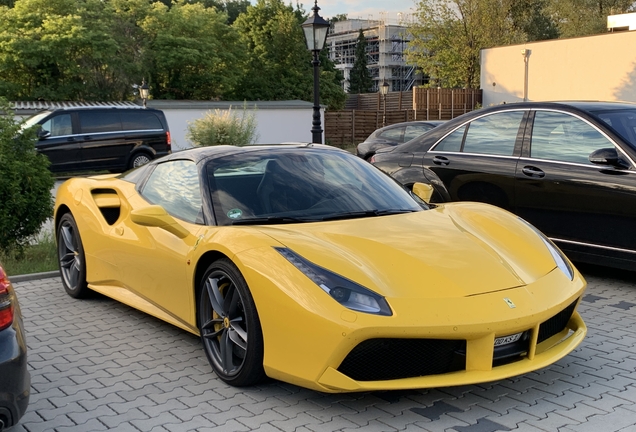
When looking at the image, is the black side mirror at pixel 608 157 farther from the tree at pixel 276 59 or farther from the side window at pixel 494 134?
the tree at pixel 276 59

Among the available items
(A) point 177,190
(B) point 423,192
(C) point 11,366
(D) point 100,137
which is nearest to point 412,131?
(D) point 100,137

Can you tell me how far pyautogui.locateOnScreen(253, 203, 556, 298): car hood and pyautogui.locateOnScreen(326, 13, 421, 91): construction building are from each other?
115m

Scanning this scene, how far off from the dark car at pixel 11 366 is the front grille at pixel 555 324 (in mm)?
2533

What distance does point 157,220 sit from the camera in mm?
4422

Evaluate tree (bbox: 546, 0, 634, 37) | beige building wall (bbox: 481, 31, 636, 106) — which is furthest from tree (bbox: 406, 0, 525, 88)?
beige building wall (bbox: 481, 31, 636, 106)

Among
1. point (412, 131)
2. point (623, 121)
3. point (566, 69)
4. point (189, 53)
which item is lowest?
point (412, 131)

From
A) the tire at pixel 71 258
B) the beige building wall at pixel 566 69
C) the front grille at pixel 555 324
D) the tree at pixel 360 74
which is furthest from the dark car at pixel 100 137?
the tree at pixel 360 74

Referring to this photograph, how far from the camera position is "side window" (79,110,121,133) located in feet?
69.8

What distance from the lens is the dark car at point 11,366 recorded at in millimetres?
2826

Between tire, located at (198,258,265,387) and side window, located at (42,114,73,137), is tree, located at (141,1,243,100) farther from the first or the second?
tire, located at (198,258,265,387)

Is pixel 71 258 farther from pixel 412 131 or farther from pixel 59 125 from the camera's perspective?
pixel 59 125

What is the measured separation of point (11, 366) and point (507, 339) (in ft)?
7.56

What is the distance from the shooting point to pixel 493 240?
4340 mm

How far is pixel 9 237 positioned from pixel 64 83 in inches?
1354
